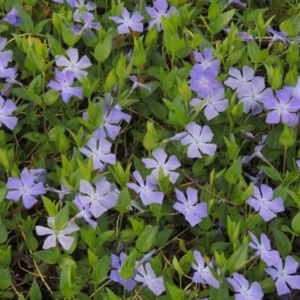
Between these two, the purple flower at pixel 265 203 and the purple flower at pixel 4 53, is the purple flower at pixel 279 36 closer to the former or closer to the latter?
the purple flower at pixel 265 203

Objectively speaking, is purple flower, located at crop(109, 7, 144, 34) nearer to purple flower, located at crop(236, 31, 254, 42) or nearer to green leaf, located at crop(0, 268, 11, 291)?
purple flower, located at crop(236, 31, 254, 42)

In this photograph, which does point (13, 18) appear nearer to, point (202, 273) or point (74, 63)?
point (74, 63)

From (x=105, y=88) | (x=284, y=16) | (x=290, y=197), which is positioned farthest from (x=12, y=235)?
(x=284, y=16)

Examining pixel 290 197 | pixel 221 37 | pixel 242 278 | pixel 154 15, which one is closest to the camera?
pixel 242 278

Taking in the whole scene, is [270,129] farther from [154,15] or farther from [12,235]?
[12,235]

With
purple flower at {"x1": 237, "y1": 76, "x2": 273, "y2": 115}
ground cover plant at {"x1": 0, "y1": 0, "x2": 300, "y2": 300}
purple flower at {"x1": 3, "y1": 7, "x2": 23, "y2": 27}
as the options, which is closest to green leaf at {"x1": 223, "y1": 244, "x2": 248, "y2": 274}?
ground cover plant at {"x1": 0, "y1": 0, "x2": 300, "y2": 300}
